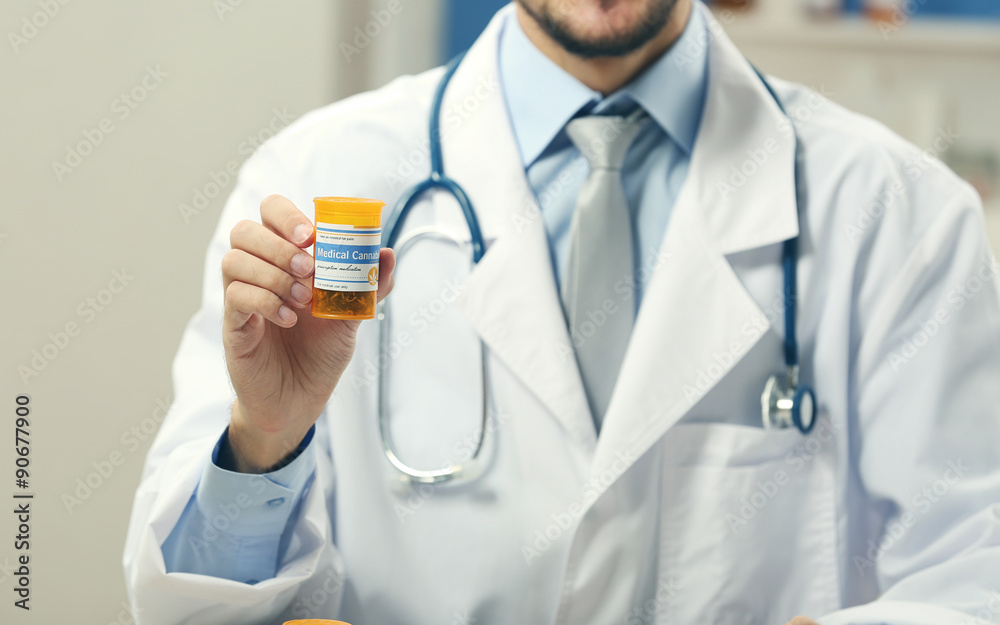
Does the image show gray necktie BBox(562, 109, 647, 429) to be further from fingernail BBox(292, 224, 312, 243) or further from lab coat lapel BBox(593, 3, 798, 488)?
fingernail BBox(292, 224, 312, 243)

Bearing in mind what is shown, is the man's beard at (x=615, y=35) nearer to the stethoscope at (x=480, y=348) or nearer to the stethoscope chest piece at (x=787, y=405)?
the stethoscope at (x=480, y=348)

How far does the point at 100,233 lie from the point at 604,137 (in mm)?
672

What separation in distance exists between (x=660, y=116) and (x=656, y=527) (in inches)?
19.4

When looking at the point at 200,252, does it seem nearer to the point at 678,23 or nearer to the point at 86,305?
the point at 86,305

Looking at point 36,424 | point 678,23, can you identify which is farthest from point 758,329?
point 36,424

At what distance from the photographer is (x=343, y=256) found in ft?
2.41

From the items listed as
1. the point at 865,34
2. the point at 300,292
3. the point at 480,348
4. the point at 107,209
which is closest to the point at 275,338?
the point at 300,292

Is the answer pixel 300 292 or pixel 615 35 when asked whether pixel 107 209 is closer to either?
pixel 300 292

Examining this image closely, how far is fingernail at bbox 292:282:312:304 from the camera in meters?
0.77

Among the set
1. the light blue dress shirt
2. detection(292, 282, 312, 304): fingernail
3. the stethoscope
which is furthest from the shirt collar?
detection(292, 282, 312, 304): fingernail

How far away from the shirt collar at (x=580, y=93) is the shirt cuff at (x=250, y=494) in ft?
1.52

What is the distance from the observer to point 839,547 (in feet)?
3.49

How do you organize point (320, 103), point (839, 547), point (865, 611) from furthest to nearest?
point (320, 103)
point (839, 547)
point (865, 611)

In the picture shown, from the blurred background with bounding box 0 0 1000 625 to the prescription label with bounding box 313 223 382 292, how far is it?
572 mm
